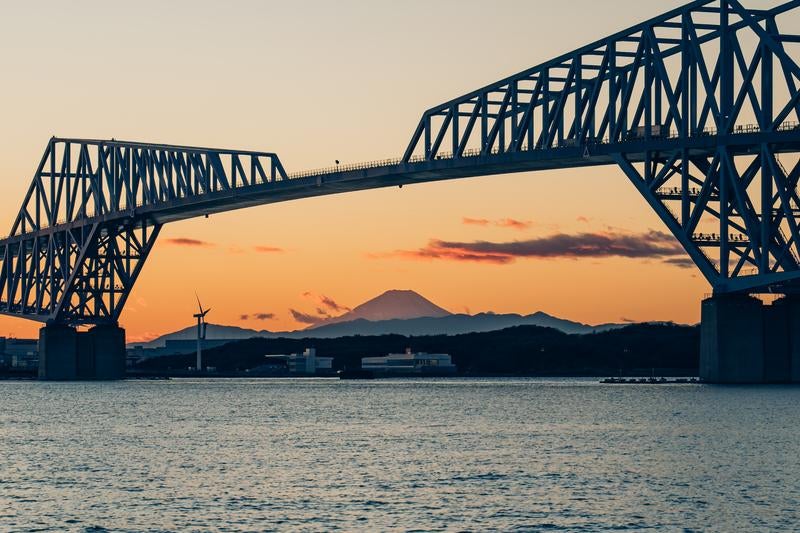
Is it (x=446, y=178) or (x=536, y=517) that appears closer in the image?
(x=536, y=517)

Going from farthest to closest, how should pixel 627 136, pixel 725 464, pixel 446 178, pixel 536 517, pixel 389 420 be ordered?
pixel 446 178 → pixel 627 136 → pixel 389 420 → pixel 725 464 → pixel 536 517

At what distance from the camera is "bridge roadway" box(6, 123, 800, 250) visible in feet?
438

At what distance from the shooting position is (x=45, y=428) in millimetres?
100625

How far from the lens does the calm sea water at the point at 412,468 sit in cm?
5472

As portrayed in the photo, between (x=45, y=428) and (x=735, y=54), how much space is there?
6655 centimetres

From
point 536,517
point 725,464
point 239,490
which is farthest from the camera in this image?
point 725,464

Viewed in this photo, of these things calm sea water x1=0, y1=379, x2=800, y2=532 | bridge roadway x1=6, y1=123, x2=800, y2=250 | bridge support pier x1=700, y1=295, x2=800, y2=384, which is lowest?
calm sea water x1=0, y1=379, x2=800, y2=532

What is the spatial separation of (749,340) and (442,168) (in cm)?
3806

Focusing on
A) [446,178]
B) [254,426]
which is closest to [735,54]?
[446,178]

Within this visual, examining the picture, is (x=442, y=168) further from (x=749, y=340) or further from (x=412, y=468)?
(x=412, y=468)

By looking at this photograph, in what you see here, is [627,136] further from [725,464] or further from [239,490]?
[239,490]

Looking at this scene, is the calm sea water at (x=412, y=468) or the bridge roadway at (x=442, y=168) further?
the bridge roadway at (x=442, y=168)

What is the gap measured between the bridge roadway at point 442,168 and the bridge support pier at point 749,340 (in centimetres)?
1367

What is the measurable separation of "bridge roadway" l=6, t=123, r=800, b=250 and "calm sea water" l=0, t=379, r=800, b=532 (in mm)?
23795
